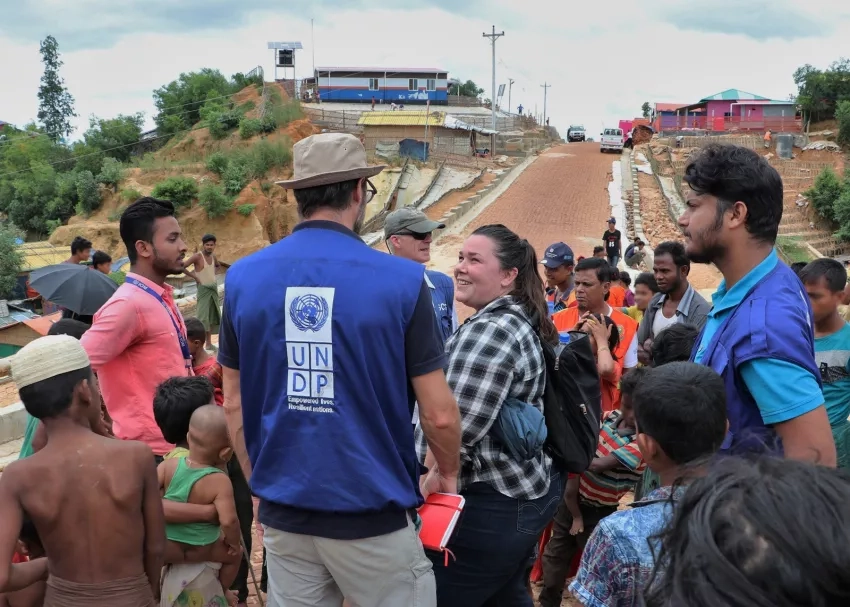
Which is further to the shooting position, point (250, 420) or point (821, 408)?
point (250, 420)

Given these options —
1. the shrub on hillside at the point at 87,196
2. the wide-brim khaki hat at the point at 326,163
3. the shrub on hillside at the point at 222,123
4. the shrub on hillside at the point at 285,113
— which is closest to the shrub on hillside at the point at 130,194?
the shrub on hillside at the point at 87,196

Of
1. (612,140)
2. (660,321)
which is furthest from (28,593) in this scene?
(612,140)

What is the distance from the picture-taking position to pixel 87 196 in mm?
38438

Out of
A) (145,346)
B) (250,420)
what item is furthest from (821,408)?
(145,346)

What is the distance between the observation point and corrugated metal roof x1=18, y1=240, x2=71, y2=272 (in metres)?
31.0

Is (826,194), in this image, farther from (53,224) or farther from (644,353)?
(53,224)

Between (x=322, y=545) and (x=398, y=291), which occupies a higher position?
(x=398, y=291)

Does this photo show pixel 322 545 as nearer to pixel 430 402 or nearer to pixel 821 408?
pixel 430 402

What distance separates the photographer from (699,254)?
2504 mm

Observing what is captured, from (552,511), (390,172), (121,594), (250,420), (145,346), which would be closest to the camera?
(250,420)

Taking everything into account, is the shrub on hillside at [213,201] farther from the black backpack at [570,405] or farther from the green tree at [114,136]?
the black backpack at [570,405]

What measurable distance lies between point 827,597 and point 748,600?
0.35 feet

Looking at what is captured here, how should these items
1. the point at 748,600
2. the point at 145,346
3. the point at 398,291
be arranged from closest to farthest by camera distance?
1. the point at 748,600
2. the point at 398,291
3. the point at 145,346

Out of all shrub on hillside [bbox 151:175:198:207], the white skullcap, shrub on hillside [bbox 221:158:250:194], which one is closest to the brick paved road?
the white skullcap
